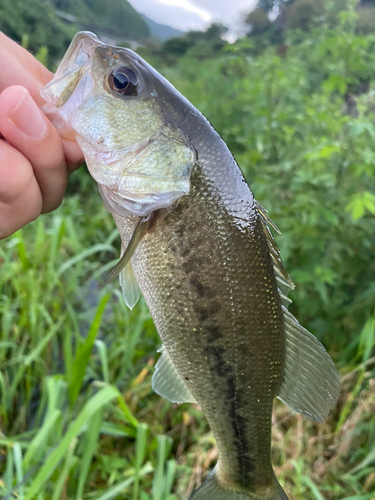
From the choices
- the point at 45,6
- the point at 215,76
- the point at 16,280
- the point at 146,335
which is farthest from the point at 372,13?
the point at 16,280

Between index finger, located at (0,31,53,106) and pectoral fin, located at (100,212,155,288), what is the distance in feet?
1.43

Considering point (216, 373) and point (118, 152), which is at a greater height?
point (118, 152)

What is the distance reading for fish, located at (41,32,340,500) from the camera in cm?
77

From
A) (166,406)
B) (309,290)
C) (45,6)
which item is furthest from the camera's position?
(45,6)

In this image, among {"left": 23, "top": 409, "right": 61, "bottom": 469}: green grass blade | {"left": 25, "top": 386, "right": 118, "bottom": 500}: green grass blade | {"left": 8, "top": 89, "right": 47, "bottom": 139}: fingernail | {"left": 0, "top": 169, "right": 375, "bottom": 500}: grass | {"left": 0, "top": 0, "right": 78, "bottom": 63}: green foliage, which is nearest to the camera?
{"left": 8, "top": 89, "right": 47, "bottom": 139}: fingernail

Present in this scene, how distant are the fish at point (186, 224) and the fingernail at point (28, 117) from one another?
0.04m

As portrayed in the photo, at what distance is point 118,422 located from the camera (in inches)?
68.1

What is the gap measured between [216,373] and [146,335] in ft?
4.37

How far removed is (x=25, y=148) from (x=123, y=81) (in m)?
0.29

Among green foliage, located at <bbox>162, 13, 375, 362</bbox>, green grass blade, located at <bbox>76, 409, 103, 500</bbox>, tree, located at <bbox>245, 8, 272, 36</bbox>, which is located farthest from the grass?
tree, located at <bbox>245, 8, 272, 36</bbox>

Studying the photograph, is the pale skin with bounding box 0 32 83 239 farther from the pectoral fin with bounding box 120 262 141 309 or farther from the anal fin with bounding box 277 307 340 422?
the anal fin with bounding box 277 307 340 422

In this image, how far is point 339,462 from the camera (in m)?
1.63

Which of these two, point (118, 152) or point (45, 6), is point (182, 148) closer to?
point (118, 152)

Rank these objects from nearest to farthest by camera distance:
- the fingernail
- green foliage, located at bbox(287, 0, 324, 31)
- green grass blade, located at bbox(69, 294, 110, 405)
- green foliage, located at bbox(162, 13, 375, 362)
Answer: the fingernail → green grass blade, located at bbox(69, 294, 110, 405) → green foliage, located at bbox(162, 13, 375, 362) → green foliage, located at bbox(287, 0, 324, 31)
